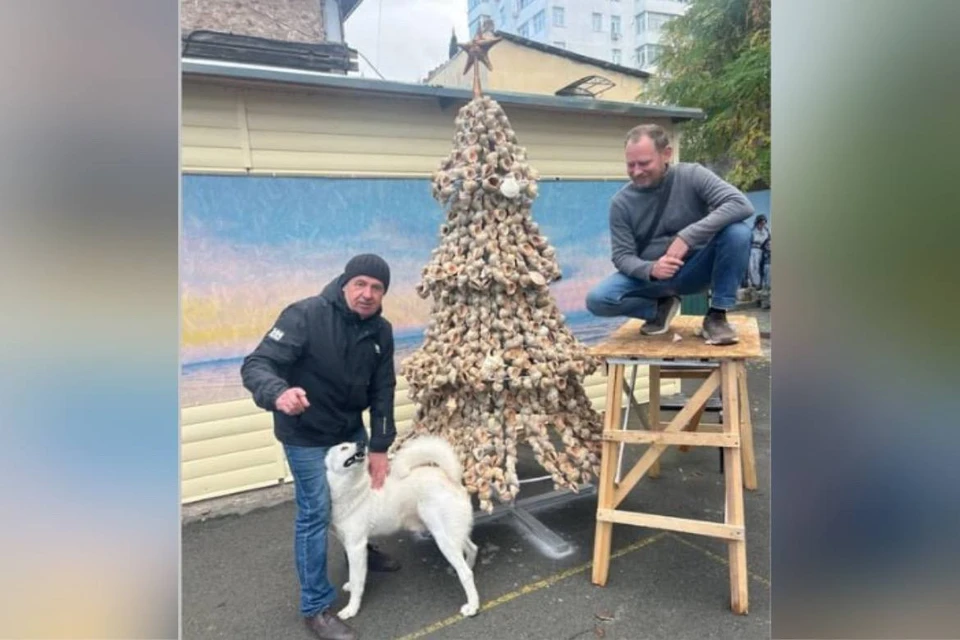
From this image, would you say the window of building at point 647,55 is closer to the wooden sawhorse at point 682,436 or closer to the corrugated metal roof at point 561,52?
the corrugated metal roof at point 561,52

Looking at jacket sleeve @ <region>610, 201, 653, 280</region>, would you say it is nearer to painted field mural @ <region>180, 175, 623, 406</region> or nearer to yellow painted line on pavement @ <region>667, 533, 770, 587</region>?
yellow painted line on pavement @ <region>667, 533, 770, 587</region>

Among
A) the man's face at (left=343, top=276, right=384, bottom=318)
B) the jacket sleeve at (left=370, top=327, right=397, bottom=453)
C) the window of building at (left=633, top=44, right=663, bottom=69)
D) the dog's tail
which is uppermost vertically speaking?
the window of building at (left=633, top=44, right=663, bottom=69)

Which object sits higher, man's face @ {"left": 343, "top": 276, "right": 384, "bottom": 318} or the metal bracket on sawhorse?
man's face @ {"left": 343, "top": 276, "right": 384, "bottom": 318}

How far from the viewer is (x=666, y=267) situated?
2.37m

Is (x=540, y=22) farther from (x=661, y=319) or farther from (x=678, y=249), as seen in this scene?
(x=678, y=249)

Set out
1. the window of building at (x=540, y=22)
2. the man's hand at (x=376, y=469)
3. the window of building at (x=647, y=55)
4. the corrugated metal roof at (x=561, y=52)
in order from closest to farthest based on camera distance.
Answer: the man's hand at (x=376, y=469), the window of building at (x=647, y=55), the window of building at (x=540, y=22), the corrugated metal roof at (x=561, y=52)

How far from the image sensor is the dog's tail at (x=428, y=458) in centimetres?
253

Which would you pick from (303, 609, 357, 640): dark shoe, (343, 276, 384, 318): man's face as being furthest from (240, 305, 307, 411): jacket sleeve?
(303, 609, 357, 640): dark shoe

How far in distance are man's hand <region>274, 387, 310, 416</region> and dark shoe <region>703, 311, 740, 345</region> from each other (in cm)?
169

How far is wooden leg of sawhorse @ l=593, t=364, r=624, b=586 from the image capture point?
97.5 inches

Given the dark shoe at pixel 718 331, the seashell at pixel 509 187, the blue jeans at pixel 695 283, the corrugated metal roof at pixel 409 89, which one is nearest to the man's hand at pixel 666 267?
the blue jeans at pixel 695 283

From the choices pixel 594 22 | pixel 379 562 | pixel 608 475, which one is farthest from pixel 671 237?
pixel 594 22

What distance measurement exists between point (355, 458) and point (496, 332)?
2.91ft
